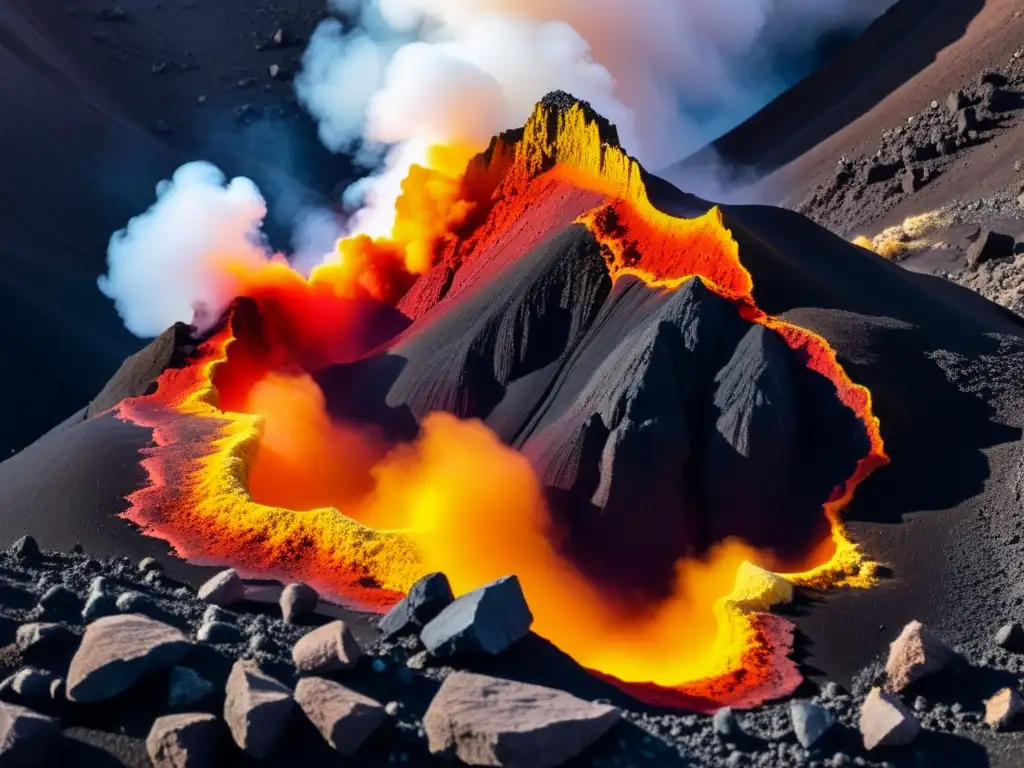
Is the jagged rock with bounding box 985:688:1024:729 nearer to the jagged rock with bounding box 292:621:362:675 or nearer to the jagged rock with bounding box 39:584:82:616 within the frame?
the jagged rock with bounding box 292:621:362:675

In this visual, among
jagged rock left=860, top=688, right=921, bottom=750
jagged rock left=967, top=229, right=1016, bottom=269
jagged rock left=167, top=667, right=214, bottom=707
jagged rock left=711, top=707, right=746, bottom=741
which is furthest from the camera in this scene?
jagged rock left=967, top=229, right=1016, bottom=269

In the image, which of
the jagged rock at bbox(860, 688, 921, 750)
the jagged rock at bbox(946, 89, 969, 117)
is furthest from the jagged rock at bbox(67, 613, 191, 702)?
the jagged rock at bbox(946, 89, 969, 117)

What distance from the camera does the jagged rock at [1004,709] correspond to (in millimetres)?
9927

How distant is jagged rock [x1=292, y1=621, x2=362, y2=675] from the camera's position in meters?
9.27

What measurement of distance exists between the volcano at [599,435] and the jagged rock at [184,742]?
4.28m

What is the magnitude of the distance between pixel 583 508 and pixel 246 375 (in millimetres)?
8070

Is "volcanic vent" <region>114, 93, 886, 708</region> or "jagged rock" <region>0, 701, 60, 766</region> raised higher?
"volcanic vent" <region>114, 93, 886, 708</region>

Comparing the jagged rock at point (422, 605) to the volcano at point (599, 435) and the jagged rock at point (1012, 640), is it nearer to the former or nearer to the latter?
the volcano at point (599, 435)

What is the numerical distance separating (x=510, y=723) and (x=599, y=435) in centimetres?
A: 734

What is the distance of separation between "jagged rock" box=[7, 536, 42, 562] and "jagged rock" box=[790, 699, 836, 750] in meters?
9.12

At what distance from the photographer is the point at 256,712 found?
27.3 feet

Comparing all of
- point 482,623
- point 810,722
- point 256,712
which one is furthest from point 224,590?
point 810,722

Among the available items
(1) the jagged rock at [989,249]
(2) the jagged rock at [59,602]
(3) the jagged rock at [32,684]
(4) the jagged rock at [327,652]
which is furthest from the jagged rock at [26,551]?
(1) the jagged rock at [989,249]

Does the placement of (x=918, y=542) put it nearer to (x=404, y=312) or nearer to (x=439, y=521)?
(x=439, y=521)
